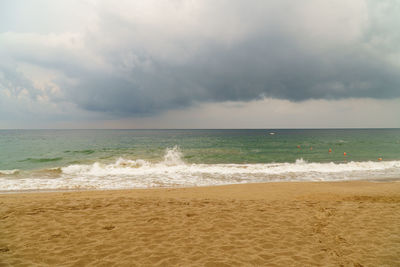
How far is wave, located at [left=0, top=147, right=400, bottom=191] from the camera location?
564 inches

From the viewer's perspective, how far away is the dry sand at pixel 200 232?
473cm

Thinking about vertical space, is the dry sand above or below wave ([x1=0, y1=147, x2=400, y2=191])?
above

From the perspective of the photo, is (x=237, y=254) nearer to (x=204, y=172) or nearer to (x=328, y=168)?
(x=204, y=172)

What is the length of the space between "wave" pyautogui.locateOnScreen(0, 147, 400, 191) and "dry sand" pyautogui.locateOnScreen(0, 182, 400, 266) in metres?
5.51

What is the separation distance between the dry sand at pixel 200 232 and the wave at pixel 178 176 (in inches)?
217

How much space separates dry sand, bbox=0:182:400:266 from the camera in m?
4.73

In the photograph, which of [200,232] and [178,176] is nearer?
[200,232]

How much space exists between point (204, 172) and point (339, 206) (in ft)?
39.1

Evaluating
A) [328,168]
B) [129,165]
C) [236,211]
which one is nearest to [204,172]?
[129,165]

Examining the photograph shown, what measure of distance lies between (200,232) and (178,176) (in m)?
11.3

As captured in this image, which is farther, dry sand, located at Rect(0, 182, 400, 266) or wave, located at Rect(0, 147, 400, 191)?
wave, located at Rect(0, 147, 400, 191)

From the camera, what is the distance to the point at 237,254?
16.0 ft

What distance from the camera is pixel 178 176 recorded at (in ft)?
56.4

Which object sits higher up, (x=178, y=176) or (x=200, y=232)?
(x=200, y=232)
